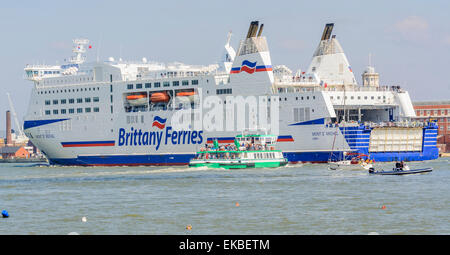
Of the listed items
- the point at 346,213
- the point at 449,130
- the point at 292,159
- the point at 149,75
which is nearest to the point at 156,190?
the point at 346,213

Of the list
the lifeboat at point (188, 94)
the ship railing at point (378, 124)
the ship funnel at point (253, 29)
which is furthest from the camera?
the lifeboat at point (188, 94)

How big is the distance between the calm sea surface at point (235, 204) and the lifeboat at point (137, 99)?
24.0 metres

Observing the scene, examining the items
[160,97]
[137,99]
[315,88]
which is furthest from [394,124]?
[137,99]

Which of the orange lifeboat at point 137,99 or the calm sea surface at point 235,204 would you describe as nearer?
the calm sea surface at point 235,204

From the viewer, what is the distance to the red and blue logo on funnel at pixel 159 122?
256ft

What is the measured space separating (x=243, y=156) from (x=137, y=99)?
684 inches

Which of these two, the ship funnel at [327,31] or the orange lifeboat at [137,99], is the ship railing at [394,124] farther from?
the orange lifeboat at [137,99]

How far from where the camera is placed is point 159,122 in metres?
78.2

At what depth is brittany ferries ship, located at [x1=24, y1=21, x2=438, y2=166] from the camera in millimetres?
69812

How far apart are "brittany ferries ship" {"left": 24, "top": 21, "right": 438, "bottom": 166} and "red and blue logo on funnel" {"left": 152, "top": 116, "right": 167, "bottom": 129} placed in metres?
0.12

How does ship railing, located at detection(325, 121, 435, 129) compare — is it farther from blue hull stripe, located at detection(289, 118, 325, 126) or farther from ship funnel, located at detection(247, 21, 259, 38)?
ship funnel, located at detection(247, 21, 259, 38)

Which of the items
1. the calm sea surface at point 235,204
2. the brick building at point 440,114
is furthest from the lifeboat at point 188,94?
the brick building at point 440,114

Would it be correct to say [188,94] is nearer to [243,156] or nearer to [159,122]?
[159,122]

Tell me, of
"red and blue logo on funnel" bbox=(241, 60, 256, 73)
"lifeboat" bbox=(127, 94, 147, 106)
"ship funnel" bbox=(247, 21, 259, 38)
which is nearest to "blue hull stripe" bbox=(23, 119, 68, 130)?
"lifeboat" bbox=(127, 94, 147, 106)
